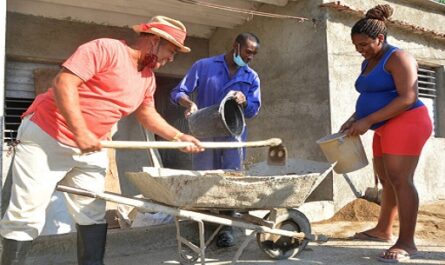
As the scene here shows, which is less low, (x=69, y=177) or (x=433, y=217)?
(x=69, y=177)

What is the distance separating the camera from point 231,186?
327cm

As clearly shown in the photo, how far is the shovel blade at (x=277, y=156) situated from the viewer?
4.07 meters

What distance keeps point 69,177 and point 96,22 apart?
4215mm

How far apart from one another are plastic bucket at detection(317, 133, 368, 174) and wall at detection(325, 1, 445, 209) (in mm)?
2108

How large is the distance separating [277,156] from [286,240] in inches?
27.8

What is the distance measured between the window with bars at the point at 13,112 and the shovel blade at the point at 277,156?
3.92 meters

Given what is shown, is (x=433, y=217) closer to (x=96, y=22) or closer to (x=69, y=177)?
(x=69, y=177)

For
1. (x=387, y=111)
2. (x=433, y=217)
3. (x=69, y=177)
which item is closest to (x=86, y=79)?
(x=69, y=177)

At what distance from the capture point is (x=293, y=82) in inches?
262

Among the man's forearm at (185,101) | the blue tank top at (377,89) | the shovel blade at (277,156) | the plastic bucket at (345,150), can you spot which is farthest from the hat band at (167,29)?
the blue tank top at (377,89)

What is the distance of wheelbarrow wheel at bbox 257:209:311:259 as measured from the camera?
3912mm

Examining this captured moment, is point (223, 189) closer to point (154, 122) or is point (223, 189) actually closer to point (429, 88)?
point (154, 122)

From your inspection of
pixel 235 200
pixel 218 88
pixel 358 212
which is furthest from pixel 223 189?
pixel 358 212

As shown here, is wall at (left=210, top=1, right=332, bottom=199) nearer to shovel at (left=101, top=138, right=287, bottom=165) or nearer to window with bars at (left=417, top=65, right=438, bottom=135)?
shovel at (left=101, top=138, right=287, bottom=165)
